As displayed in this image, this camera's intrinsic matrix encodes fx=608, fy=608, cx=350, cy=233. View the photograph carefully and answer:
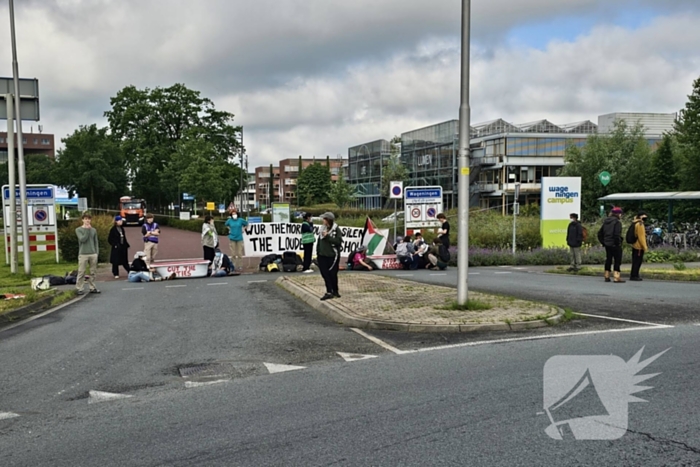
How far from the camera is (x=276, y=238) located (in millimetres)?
21750

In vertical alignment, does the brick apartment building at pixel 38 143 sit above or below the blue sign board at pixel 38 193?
above

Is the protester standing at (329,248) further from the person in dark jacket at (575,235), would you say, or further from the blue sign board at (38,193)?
the blue sign board at (38,193)

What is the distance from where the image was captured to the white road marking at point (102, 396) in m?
5.97

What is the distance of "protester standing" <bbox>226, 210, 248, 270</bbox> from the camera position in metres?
20.6

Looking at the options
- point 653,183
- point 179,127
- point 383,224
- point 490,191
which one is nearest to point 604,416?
point 383,224

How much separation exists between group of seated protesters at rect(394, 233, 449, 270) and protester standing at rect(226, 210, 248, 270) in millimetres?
5445

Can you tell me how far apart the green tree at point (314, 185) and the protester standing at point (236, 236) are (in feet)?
284

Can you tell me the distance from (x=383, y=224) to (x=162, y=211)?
159ft

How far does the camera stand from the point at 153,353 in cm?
805

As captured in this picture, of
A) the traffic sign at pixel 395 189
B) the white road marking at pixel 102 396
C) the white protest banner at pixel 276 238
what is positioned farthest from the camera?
the traffic sign at pixel 395 189

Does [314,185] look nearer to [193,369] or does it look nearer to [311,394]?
[193,369]

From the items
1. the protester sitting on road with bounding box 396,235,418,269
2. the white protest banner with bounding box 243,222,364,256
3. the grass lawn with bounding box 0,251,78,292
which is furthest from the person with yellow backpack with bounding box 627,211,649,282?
the grass lawn with bounding box 0,251,78,292

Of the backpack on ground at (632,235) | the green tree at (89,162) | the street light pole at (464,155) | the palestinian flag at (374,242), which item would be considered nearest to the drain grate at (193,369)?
the street light pole at (464,155)

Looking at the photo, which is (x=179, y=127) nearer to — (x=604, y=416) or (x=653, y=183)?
(x=653, y=183)
